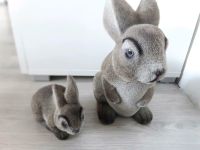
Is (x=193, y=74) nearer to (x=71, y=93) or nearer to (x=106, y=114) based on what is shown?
(x=106, y=114)

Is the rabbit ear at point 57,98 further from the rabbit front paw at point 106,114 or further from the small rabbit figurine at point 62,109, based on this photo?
the rabbit front paw at point 106,114

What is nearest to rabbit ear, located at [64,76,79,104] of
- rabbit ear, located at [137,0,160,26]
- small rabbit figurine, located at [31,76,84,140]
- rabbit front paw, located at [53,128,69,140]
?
small rabbit figurine, located at [31,76,84,140]

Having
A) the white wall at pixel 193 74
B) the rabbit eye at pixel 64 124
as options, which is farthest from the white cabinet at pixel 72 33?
the rabbit eye at pixel 64 124

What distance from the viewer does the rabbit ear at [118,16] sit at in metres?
0.52

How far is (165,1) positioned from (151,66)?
0.30 metres

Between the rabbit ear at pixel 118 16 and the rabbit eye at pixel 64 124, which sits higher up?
the rabbit ear at pixel 118 16

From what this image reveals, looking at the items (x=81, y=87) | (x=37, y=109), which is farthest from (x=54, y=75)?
(x=37, y=109)

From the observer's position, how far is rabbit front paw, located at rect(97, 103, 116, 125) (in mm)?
724

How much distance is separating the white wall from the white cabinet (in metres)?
0.02

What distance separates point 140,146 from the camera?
0.69 meters

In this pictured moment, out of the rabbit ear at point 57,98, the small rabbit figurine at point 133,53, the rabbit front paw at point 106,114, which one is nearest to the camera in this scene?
the small rabbit figurine at point 133,53

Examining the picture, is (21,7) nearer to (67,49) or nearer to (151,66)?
(67,49)

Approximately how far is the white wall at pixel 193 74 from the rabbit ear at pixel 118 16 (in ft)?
1.09

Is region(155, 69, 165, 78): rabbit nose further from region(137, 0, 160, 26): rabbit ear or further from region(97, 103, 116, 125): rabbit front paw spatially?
region(97, 103, 116, 125): rabbit front paw
